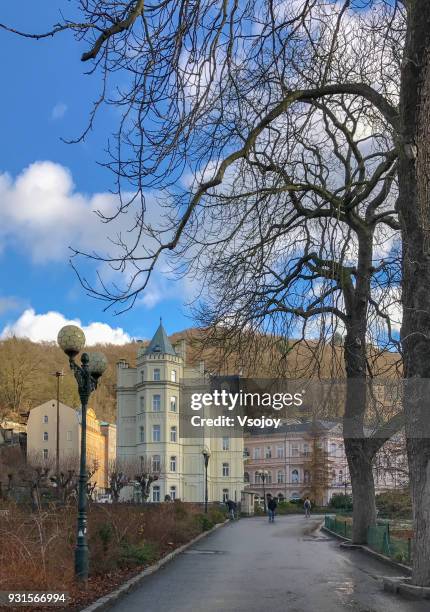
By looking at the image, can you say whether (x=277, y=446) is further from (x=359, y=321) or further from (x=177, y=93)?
(x=177, y=93)

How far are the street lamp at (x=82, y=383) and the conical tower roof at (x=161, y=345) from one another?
203 feet

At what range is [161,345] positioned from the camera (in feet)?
254

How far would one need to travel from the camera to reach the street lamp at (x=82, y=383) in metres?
12.5

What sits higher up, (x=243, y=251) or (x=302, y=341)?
(x=243, y=251)

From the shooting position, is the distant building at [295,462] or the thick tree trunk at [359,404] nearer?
the thick tree trunk at [359,404]

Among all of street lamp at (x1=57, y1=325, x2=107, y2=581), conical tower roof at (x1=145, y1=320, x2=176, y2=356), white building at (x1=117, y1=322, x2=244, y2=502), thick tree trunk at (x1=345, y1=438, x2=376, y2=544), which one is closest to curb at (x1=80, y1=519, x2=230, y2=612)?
street lamp at (x1=57, y1=325, x2=107, y2=581)

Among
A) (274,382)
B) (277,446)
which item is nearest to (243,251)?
(274,382)

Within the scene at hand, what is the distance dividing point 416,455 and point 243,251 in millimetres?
4967

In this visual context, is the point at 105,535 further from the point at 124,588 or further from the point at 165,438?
the point at 165,438

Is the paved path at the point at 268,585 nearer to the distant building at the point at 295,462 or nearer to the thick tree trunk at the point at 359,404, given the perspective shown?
the thick tree trunk at the point at 359,404

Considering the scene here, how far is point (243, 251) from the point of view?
553 inches

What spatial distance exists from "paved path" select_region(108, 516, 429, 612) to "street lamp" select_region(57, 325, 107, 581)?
1101mm

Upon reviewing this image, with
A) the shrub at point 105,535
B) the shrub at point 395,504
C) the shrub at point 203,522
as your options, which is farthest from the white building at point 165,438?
the shrub at point 105,535

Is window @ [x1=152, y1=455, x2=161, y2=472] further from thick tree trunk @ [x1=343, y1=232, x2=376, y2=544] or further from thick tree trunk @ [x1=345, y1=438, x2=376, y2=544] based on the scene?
thick tree trunk @ [x1=345, y1=438, x2=376, y2=544]
